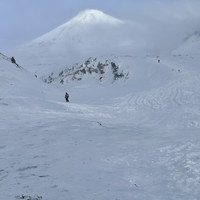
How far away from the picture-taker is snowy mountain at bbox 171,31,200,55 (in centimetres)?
9256

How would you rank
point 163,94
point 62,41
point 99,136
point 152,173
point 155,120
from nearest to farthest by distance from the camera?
point 152,173 → point 99,136 → point 155,120 → point 163,94 → point 62,41

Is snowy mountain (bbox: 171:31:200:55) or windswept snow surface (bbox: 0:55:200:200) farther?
snowy mountain (bbox: 171:31:200:55)

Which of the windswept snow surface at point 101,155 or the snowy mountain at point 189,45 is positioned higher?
the snowy mountain at point 189,45

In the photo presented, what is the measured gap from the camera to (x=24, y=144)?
9.30 meters

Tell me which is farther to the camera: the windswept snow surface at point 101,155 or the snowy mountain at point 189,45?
the snowy mountain at point 189,45

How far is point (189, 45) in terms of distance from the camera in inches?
3925

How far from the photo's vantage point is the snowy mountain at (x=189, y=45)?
9256cm

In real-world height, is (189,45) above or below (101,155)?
above

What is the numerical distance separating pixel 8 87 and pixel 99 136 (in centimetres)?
2089

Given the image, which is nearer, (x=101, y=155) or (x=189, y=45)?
(x=101, y=155)

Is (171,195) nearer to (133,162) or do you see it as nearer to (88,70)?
(133,162)

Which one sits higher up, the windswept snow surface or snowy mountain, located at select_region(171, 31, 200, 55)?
snowy mountain, located at select_region(171, 31, 200, 55)

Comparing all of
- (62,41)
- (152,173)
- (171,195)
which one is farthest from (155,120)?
(62,41)

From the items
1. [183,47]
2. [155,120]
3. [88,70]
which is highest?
[183,47]
